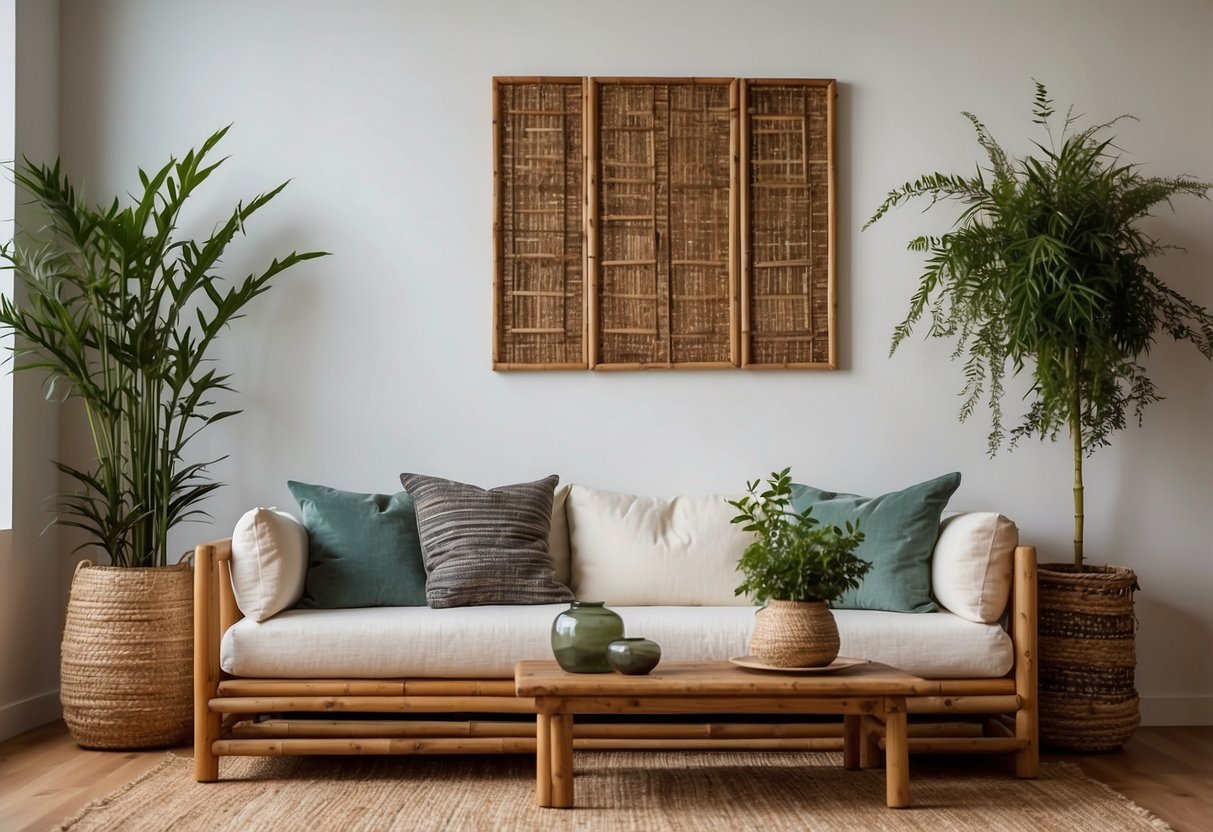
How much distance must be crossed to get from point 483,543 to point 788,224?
169 centimetres

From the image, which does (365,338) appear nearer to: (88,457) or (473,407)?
(473,407)

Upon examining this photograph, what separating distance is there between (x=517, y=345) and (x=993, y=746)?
213cm

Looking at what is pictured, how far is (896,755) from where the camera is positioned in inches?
118

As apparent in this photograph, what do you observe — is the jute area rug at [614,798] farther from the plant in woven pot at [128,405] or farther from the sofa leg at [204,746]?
the plant in woven pot at [128,405]

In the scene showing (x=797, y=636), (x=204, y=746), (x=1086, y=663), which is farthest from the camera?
(x=1086, y=663)

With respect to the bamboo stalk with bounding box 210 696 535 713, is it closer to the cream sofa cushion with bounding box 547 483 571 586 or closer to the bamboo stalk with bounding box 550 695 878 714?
the bamboo stalk with bounding box 550 695 878 714

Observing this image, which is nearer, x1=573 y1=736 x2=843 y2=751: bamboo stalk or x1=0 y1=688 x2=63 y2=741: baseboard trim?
x1=573 y1=736 x2=843 y2=751: bamboo stalk

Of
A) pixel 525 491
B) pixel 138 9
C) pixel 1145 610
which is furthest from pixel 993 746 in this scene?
pixel 138 9

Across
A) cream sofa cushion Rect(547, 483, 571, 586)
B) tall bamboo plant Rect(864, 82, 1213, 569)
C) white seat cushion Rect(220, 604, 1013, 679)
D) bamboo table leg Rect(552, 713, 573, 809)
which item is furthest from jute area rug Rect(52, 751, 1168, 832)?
tall bamboo plant Rect(864, 82, 1213, 569)

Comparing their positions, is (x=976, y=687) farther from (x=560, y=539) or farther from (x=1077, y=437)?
(x=560, y=539)

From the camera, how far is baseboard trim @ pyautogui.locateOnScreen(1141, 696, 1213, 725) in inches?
167

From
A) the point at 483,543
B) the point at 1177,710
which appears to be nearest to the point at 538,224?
the point at 483,543

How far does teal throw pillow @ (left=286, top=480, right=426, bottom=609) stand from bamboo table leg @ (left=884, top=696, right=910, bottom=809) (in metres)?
1.53

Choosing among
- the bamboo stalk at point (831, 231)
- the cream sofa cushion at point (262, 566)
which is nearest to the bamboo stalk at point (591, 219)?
the bamboo stalk at point (831, 231)
